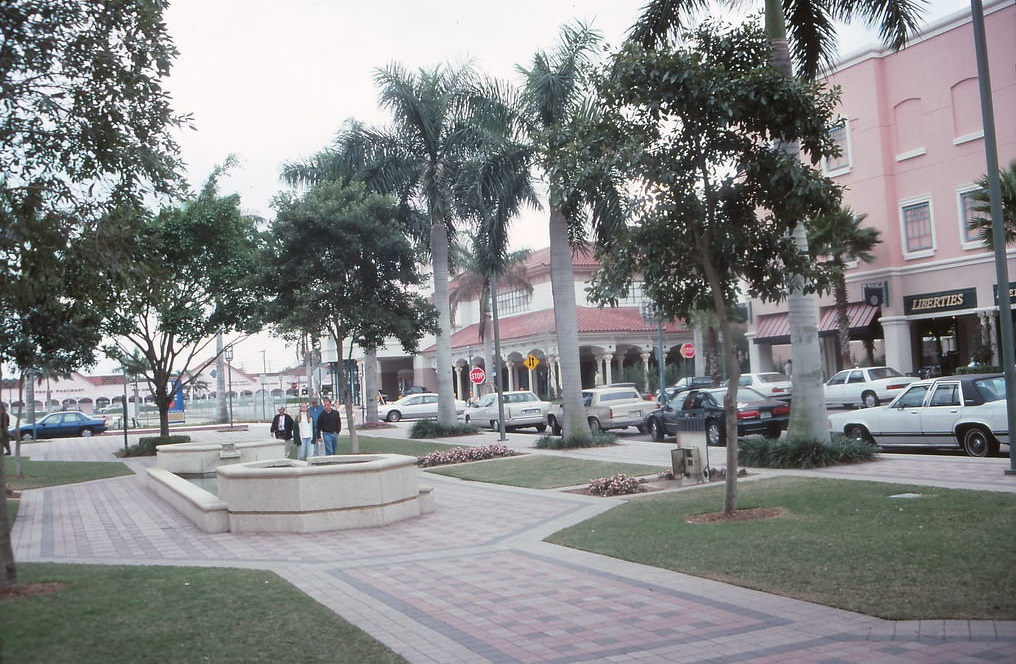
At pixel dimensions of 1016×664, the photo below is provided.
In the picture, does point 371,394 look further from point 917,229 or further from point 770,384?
point 917,229

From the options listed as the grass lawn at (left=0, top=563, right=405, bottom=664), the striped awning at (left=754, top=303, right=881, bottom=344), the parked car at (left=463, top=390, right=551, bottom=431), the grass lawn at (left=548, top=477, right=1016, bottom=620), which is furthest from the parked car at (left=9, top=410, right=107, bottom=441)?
the grass lawn at (left=0, top=563, right=405, bottom=664)

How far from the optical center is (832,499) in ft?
39.4

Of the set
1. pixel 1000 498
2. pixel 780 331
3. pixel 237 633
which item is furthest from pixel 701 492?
pixel 780 331

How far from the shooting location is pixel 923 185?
115ft

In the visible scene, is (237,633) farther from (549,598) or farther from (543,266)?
(543,266)

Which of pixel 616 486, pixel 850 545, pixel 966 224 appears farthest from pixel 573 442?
pixel 966 224

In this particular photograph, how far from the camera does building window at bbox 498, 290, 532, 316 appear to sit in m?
57.4

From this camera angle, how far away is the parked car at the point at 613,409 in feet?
93.0

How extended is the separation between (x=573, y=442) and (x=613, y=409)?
5.06 meters

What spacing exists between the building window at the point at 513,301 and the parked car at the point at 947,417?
38.6 meters

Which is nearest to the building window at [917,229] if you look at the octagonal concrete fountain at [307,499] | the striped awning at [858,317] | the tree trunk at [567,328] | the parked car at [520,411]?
the striped awning at [858,317]

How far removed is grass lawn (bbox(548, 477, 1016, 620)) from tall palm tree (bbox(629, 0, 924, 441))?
3.21m

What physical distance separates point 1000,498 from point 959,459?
17.2ft

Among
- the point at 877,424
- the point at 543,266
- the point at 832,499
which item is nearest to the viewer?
the point at 832,499
